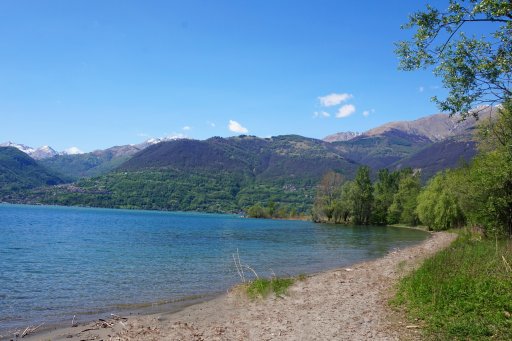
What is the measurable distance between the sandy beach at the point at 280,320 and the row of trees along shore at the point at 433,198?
29.3 ft

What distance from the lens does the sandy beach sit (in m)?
14.1

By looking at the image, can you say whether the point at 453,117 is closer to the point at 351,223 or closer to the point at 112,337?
the point at 112,337

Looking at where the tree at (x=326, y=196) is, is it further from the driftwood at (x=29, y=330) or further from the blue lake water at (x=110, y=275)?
the driftwood at (x=29, y=330)

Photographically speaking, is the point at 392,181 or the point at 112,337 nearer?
the point at 112,337

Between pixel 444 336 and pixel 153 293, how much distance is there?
1913cm

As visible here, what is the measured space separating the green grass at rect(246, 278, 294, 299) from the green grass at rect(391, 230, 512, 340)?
638cm

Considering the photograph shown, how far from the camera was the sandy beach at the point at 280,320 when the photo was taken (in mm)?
14062

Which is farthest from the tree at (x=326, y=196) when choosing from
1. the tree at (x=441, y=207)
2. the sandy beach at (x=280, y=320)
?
the sandy beach at (x=280, y=320)

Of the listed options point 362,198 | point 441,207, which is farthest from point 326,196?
point 441,207

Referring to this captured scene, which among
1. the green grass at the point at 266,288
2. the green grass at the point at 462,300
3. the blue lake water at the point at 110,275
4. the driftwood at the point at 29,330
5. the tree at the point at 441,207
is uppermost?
the tree at the point at 441,207

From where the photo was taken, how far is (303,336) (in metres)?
13.7

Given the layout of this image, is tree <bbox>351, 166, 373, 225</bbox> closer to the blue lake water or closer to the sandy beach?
the blue lake water

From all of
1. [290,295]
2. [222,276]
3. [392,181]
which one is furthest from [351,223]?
[290,295]

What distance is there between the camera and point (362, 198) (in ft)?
513
